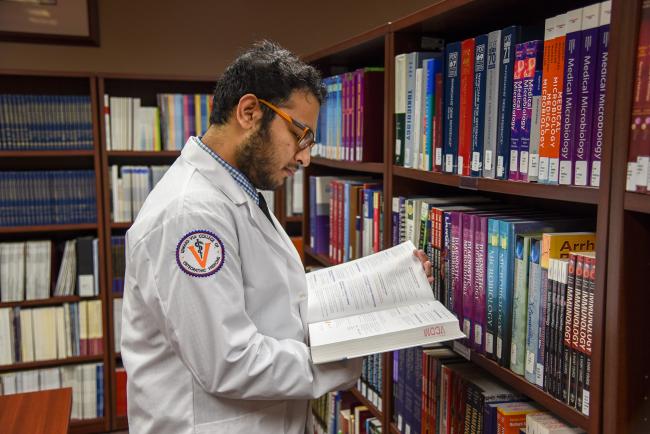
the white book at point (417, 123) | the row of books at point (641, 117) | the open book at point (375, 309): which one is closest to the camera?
the row of books at point (641, 117)

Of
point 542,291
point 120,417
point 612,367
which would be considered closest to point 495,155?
point 542,291

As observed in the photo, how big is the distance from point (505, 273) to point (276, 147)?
53cm

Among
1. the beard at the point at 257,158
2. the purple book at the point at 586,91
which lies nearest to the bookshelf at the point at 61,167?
the beard at the point at 257,158

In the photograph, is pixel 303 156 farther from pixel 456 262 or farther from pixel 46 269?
pixel 46 269

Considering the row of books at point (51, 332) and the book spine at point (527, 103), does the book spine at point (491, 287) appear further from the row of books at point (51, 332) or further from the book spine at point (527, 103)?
the row of books at point (51, 332)

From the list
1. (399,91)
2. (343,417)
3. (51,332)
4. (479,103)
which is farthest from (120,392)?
(479,103)

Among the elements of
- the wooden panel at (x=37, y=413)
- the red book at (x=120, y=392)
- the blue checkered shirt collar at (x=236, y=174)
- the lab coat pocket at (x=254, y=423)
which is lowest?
the red book at (x=120, y=392)

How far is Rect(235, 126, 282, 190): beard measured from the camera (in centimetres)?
116

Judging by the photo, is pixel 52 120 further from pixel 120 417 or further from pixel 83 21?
pixel 120 417

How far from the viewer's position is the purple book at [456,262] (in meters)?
1.23

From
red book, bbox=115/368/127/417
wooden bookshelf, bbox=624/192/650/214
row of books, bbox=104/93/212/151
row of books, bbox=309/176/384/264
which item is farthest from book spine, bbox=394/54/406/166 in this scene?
red book, bbox=115/368/127/417

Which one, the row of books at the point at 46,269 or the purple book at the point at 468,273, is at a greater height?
the purple book at the point at 468,273

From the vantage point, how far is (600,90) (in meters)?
0.84

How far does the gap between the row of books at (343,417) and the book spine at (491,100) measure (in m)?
1.02
